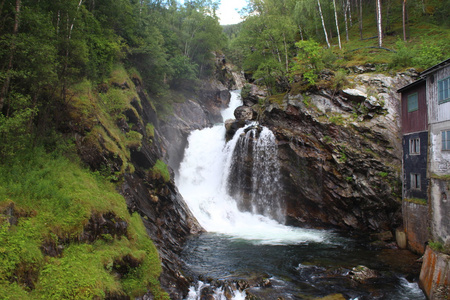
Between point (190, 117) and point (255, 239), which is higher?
point (190, 117)

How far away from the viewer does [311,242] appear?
1781 cm

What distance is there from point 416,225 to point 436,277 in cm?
525

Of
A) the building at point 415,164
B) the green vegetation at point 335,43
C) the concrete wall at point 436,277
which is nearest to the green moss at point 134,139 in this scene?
the green vegetation at point 335,43

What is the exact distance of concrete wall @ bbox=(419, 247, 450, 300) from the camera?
10.4m

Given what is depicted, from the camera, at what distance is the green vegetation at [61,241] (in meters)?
6.35

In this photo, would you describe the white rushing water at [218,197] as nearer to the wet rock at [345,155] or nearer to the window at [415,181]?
the wet rock at [345,155]

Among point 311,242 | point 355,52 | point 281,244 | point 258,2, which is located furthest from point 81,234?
point 258,2

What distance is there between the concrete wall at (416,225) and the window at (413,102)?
588 cm

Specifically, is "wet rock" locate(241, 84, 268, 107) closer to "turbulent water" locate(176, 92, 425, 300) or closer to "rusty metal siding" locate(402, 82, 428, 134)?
"turbulent water" locate(176, 92, 425, 300)

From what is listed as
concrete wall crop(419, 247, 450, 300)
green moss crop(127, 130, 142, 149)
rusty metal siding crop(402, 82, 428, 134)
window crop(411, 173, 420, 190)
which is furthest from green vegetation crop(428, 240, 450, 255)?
green moss crop(127, 130, 142, 149)

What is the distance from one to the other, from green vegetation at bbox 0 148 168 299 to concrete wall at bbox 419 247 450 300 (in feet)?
35.3

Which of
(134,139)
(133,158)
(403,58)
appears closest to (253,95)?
(403,58)

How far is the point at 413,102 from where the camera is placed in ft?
54.3

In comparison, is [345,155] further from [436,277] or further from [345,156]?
[436,277]
